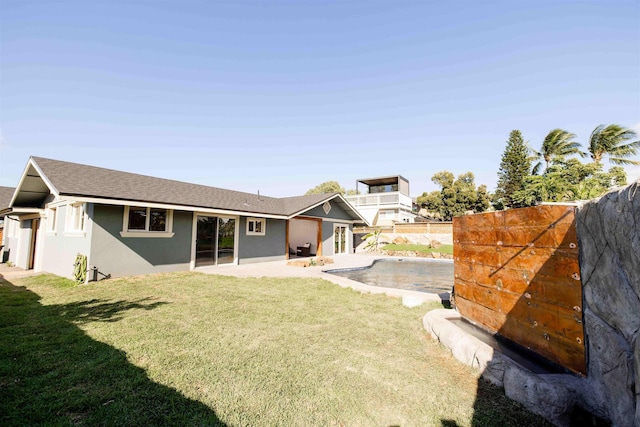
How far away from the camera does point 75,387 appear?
10.6 feet

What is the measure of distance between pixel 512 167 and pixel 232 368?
47.1 metres

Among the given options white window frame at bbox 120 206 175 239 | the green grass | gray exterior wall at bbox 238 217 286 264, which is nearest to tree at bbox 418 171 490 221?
the green grass

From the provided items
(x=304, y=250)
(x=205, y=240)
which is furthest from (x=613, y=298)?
(x=304, y=250)

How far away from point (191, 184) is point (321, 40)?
11.0 m

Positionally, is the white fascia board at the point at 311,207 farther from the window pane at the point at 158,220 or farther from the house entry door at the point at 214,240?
the window pane at the point at 158,220

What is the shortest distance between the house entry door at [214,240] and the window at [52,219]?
6.40 m

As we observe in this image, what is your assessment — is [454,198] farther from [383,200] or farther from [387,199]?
[383,200]

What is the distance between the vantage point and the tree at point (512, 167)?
1506 inches

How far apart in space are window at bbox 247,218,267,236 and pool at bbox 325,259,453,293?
5.02m

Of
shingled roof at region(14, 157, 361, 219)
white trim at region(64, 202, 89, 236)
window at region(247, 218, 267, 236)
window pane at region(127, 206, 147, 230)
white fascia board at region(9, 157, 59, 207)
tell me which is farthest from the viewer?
window at region(247, 218, 267, 236)

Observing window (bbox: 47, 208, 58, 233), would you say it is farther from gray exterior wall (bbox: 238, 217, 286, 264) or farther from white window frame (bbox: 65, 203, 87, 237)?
gray exterior wall (bbox: 238, 217, 286, 264)

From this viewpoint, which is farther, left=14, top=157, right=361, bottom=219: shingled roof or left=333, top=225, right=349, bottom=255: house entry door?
left=333, top=225, right=349, bottom=255: house entry door

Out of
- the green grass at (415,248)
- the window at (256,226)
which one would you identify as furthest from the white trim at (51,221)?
the green grass at (415,248)

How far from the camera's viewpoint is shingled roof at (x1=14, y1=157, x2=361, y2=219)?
9.59 metres
